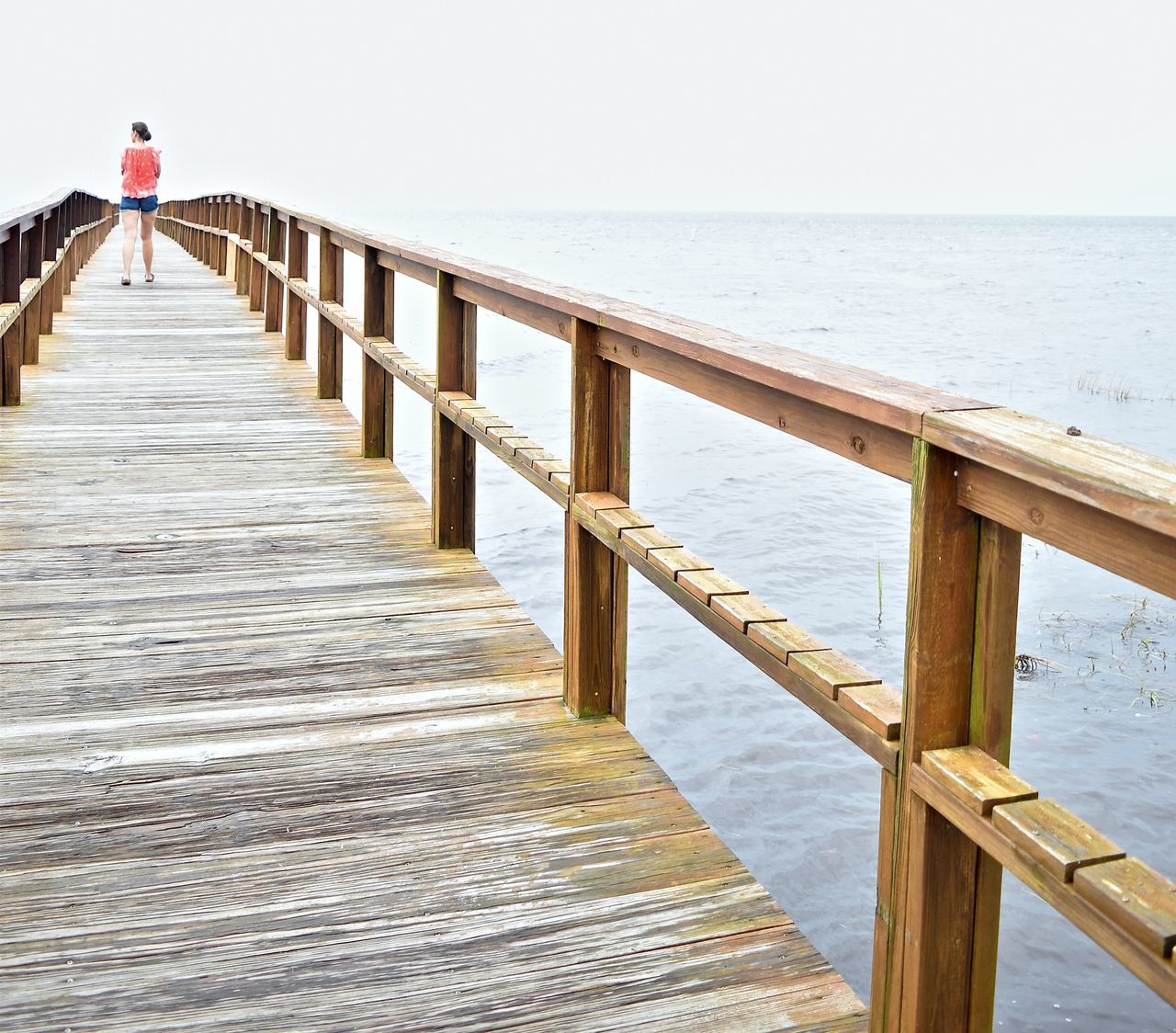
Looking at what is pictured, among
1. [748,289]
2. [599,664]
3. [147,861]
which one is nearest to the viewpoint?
[147,861]

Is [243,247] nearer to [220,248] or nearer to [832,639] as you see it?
[220,248]

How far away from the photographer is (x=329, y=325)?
24.1 feet

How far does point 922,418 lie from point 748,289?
43.4 meters

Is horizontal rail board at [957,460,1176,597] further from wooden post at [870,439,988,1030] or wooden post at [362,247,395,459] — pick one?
wooden post at [362,247,395,459]

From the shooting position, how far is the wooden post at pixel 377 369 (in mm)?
5621

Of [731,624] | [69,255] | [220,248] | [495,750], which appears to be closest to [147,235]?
[69,255]

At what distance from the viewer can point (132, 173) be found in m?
12.3

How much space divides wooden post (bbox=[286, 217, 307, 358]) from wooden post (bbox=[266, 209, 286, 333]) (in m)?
1.04

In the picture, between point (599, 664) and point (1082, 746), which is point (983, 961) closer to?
point (599, 664)

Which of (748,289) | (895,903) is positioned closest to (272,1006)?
(895,903)

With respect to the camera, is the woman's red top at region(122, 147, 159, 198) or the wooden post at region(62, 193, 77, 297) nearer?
the woman's red top at region(122, 147, 159, 198)

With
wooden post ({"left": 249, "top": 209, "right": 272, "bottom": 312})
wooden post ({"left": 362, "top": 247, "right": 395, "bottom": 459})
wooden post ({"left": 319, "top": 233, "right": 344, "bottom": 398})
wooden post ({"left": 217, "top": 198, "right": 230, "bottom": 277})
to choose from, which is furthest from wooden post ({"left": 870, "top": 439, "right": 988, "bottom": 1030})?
wooden post ({"left": 217, "top": 198, "right": 230, "bottom": 277})

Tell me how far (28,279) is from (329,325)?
6.20ft

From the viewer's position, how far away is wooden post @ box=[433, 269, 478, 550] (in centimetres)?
441
